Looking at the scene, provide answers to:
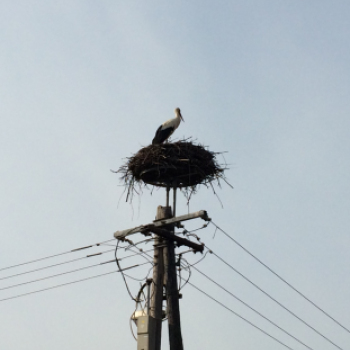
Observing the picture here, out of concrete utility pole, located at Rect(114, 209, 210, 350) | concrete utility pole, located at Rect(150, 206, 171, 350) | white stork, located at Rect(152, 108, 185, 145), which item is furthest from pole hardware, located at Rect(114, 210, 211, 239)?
white stork, located at Rect(152, 108, 185, 145)

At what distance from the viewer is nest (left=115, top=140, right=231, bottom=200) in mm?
10281

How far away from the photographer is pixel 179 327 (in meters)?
8.81

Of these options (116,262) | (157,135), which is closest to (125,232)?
(116,262)

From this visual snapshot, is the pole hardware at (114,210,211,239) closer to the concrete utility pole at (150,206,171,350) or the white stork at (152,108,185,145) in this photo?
the concrete utility pole at (150,206,171,350)

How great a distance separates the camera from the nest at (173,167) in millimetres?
10281

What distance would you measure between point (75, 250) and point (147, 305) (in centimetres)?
172

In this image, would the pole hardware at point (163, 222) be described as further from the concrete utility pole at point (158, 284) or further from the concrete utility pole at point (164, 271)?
the concrete utility pole at point (158, 284)

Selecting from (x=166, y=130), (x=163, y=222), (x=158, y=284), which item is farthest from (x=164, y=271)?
(x=166, y=130)

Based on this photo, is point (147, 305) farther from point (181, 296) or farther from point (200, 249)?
point (200, 249)

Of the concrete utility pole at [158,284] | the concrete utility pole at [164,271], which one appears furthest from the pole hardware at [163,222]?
the concrete utility pole at [158,284]

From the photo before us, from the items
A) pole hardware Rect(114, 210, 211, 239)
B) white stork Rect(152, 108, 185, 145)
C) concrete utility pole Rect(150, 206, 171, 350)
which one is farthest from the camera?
white stork Rect(152, 108, 185, 145)

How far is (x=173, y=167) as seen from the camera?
10156 millimetres

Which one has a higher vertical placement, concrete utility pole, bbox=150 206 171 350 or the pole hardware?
the pole hardware

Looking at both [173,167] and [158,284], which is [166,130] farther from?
[158,284]
